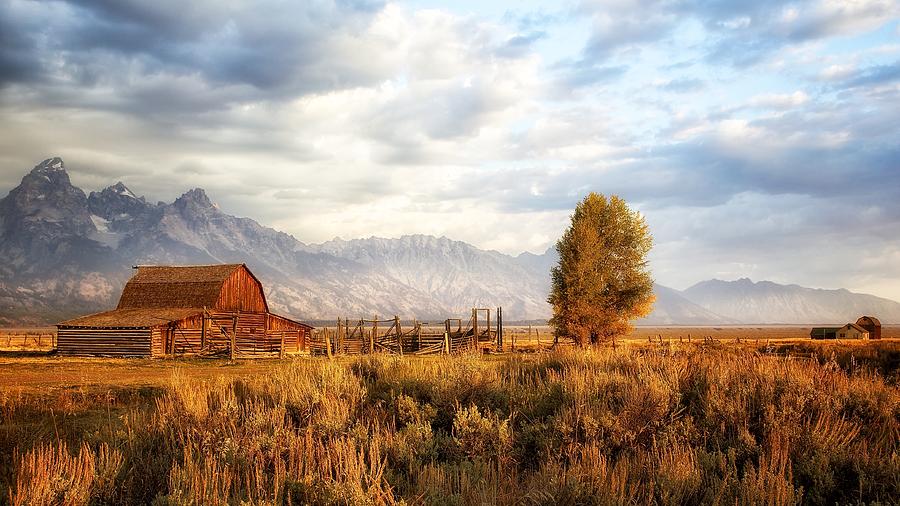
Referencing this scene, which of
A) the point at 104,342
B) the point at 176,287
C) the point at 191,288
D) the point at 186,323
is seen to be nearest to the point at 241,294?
the point at 191,288

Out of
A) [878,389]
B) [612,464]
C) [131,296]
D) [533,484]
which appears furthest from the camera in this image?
[131,296]

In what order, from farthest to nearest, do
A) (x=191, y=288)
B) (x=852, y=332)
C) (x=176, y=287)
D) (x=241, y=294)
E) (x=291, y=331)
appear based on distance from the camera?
(x=852, y=332) → (x=241, y=294) → (x=291, y=331) → (x=176, y=287) → (x=191, y=288)

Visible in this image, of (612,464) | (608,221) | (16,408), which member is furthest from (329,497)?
(608,221)

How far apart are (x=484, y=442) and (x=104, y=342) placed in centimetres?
4501

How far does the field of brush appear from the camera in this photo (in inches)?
270

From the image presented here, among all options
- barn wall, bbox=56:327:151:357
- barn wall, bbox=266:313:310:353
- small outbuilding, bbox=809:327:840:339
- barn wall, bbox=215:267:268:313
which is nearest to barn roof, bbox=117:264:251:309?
barn wall, bbox=215:267:268:313

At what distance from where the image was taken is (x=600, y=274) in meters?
44.5

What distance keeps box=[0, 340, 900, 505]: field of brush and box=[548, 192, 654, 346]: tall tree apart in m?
28.6

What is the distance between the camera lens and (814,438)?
8.90m

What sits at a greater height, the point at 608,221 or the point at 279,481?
the point at 608,221

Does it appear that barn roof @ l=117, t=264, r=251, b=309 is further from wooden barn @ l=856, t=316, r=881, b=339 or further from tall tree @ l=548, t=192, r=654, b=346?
wooden barn @ l=856, t=316, r=881, b=339

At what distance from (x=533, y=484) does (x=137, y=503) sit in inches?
190

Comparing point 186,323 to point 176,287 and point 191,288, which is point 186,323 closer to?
point 191,288

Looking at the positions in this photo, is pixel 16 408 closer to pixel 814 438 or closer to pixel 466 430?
pixel 466 430
